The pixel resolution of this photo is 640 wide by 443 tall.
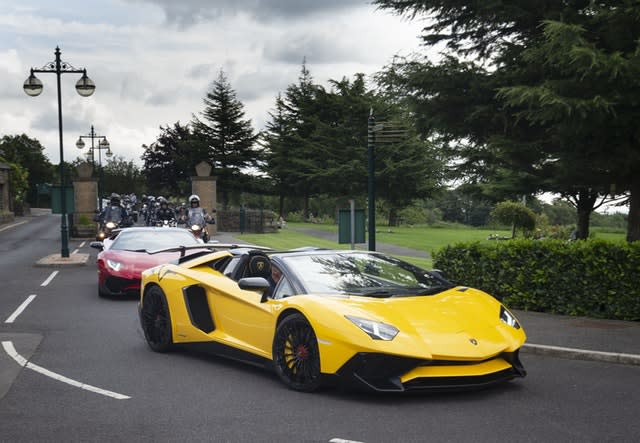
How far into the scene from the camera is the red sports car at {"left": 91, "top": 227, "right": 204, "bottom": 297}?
14.5 meters

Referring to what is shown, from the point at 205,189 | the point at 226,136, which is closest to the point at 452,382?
the point at 205,189

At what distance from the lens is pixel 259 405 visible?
255 inches

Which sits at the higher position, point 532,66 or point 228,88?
point 228,88

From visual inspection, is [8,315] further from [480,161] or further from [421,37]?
[480,161]

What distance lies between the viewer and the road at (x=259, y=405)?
5.62m

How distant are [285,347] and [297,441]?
167cm

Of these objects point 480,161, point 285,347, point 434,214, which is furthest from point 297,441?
point 434,214

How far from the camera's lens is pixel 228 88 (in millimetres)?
71250

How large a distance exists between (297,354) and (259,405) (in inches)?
23.9

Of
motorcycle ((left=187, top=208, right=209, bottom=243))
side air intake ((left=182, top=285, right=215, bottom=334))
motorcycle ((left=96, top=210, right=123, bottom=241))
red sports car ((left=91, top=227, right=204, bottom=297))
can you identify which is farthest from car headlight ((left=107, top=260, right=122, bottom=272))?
motorcycle ((left=96, top=210, right=123, bottom=241))

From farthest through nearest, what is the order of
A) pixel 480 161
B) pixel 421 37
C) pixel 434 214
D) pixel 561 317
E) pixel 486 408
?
pixel 434 214 → pixel 480 161 → pixel 421 37 → pixel 561 317 → pixel 486 408

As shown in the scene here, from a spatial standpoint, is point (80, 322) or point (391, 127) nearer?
point (80, 322)

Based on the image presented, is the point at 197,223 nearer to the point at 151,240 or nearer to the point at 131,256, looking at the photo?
the point at 151,240

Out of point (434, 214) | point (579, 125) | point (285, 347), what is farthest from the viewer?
point (434, 214)
